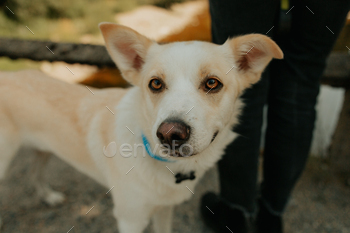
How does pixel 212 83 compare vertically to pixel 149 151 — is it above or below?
above

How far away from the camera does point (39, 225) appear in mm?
2150

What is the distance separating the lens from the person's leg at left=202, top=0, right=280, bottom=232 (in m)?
1.27

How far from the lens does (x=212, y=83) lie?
1.35 meters

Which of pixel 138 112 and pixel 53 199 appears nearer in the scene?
pixel 138 112

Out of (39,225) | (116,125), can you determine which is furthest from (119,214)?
(39,225)

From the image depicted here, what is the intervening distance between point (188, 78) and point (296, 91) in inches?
27.3

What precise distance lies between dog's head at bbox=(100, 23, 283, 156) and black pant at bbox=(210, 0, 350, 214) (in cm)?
11

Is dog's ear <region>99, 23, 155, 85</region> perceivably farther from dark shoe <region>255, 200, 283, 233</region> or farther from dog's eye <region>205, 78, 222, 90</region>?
dark shoe <region>255, 200, 283, 233</region>

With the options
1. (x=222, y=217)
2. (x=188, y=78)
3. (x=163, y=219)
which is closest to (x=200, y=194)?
(x=222, y=217)

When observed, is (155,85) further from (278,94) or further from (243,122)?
(278,94)

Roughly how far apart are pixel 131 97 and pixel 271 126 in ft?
3.11

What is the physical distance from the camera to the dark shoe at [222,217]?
188cm

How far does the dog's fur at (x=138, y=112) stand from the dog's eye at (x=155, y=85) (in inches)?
1.1

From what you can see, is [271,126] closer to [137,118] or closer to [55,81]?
[137,118]
